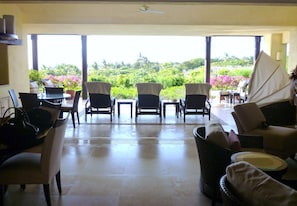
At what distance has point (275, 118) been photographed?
19.0 ft

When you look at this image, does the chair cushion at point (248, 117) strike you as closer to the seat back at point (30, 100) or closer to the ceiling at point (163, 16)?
the seat back at point (30, 100)

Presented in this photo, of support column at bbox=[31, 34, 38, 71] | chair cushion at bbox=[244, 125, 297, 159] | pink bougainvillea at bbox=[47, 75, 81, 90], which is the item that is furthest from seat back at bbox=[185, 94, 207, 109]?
support column at bbox=[31, 34, 38, 71]

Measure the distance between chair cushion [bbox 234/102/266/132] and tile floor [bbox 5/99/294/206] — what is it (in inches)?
37.4

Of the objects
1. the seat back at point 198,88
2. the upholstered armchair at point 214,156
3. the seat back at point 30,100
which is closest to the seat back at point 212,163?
the upholstered armchair at point 214,156

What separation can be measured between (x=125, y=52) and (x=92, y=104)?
536 centimetres

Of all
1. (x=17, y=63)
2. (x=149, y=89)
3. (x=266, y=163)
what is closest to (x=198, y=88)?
(x=149, y=89)

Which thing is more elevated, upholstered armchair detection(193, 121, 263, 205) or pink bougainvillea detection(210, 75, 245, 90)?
pink bougainvillea detection(210, 75, 245, 90)

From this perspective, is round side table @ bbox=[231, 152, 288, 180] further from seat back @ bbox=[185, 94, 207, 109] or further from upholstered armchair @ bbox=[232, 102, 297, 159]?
seat back @ bbox=[185, 94, 207, 109]

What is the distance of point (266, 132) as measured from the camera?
186 inches

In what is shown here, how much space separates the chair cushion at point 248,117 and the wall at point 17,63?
5758mm

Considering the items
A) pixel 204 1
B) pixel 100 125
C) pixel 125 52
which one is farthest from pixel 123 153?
pixel 125 52

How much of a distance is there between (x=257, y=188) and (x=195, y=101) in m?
6.54

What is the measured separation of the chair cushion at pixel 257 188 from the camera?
157cm

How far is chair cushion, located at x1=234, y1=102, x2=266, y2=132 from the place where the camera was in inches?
190
